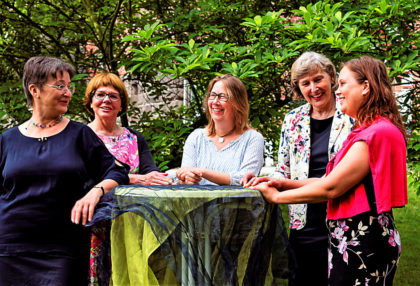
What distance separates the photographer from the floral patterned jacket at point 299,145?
2.42 m

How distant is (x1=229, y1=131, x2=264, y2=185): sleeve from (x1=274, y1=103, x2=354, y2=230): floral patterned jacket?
14 cm

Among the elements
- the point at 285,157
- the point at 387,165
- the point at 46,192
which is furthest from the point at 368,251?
the point at 46,192

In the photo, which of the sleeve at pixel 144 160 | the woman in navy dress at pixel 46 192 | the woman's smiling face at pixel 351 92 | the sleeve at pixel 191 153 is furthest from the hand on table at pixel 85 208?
the woman's smiling face at pixel 351 92

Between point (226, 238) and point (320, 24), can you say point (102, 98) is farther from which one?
point (320, 24)

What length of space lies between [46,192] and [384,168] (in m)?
1.58

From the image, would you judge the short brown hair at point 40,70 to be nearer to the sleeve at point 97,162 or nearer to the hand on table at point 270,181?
the sleeve at point 97,162

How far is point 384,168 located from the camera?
181 cm

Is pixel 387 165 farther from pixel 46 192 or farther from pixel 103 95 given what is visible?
pixel 103 95

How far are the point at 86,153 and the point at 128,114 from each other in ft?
9.09

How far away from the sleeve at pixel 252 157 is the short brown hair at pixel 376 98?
861 mm

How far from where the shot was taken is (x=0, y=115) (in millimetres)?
3805

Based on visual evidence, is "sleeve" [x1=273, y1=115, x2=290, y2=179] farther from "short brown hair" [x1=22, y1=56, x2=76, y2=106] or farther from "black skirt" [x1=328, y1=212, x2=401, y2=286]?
"short brown hair" [x1=22, y1=56, x2=76, y2=106]

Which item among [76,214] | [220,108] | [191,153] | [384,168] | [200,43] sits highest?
[200,43]

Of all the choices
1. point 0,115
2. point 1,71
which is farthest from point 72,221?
point 1,71
